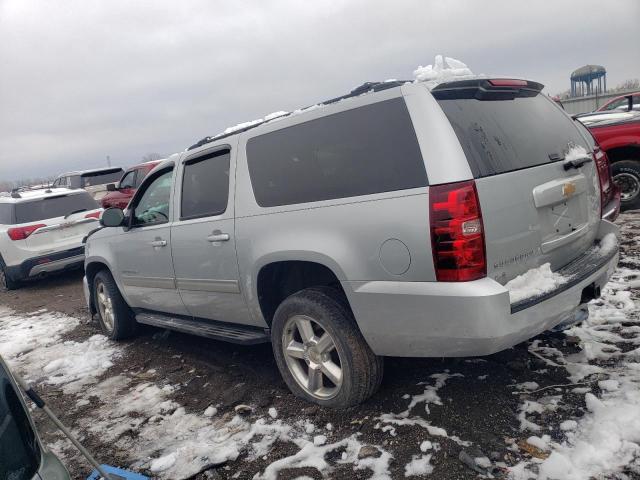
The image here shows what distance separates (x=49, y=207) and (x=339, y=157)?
7.70 m

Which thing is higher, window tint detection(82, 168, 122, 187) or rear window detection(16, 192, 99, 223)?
window tint detection(82, 168, 122, 187)

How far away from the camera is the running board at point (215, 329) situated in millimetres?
3479

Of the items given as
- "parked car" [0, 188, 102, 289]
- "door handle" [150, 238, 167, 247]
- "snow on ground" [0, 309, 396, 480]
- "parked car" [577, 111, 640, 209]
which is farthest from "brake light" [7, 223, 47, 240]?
"parked car" [577, 111, 640, 209]

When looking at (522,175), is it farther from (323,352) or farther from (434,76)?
(323,352)

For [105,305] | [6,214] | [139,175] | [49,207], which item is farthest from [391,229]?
[139,175]

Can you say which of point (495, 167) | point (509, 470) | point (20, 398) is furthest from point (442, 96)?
point (20, 398)

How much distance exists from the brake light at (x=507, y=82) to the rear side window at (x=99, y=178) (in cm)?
1544

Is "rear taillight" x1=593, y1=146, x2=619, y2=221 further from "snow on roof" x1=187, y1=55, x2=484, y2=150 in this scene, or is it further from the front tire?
the front tire

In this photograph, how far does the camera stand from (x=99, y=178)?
16125 millimetres

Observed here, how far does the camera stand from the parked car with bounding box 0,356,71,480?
4.55 ft

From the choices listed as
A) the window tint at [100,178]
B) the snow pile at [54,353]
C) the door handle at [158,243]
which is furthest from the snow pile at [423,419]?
the window tint at [100,178]

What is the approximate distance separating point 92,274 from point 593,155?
5.11m

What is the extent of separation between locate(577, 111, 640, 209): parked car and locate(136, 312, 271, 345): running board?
5892 millimetres

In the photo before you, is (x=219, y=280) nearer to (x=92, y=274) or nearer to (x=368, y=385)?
(x=368, y=385)
